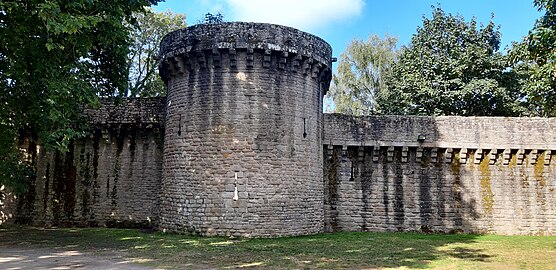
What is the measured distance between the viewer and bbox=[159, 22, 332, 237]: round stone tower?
527 inches

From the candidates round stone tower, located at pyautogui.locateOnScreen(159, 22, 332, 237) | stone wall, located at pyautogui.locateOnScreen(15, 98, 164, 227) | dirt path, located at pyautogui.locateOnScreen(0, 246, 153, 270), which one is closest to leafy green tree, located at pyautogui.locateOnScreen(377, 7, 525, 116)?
round stone tower, located at pyautogui.locateOnScreen(159, 22, 332, 237)

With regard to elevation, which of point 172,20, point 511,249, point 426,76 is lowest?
point 511,249

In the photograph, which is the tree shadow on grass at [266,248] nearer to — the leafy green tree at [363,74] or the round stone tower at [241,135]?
the round stone tower at [241,135]

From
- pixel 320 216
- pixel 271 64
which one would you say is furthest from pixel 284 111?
pixel 320 216

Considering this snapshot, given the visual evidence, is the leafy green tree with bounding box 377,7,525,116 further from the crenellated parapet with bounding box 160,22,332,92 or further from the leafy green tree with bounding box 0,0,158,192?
the leafy green tree with bounding box 0,0,158,192

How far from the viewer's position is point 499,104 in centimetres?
2303

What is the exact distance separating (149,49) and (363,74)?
1386 centimetres

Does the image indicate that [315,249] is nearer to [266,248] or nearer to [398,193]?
[266,248]

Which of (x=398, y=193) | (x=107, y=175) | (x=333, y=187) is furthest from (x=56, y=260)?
(x=398, y=193)

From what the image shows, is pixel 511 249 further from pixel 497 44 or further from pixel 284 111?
pixel 497 44

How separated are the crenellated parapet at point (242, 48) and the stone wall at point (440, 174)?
128 inches

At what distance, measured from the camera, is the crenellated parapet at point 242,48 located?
13727mm

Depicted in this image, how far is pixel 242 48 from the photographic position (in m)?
13.7

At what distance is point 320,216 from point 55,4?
9977 mm
